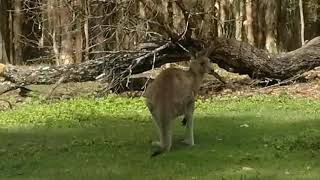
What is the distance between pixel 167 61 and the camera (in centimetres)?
1611

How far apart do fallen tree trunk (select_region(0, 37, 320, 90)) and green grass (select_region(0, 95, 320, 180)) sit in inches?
48.5

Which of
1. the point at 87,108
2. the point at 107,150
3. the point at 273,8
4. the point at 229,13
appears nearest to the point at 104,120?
the point at 87,108

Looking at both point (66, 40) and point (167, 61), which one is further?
point (66, 40)

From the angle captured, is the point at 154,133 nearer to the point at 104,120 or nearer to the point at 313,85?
the point at 104,120

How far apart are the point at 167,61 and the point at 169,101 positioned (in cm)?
702

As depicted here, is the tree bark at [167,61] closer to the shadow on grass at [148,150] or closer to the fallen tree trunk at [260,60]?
the fallen tree trunk at [260,60]

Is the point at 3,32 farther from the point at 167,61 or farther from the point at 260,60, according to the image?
the point at 260,60

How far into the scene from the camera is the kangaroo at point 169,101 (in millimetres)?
9000

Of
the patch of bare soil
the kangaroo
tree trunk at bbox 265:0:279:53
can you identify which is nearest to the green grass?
the kangaroo


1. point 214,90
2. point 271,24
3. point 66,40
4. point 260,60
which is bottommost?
point 214,90

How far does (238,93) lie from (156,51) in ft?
6.70

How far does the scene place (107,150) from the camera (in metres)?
9.51

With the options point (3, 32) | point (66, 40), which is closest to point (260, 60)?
point (66, 40)

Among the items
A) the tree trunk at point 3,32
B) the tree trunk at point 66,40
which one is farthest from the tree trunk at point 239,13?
the tree trunk at point 66,40
